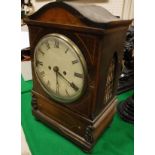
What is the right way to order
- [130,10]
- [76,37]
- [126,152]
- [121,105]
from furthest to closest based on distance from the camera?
[130,10]
[121,105]
[126,152]
[76,37]

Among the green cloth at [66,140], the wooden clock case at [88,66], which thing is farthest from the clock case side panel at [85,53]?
the green cloth at [66,140]

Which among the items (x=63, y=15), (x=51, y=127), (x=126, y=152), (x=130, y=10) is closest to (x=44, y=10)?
(x=63, y=15)

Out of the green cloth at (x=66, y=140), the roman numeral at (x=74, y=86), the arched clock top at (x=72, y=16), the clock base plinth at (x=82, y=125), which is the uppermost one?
the arched clock top at (x=72, y=16)

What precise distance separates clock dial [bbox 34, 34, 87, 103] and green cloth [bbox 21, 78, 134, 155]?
0.15 meters

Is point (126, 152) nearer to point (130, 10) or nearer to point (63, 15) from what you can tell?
point (63, 15)

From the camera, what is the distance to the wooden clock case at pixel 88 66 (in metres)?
0.50

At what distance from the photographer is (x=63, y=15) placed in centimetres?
53

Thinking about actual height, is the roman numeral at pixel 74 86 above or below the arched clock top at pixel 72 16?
below

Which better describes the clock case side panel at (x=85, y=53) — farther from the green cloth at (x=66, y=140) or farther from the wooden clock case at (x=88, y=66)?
the green cloth at (x=66, y=140)

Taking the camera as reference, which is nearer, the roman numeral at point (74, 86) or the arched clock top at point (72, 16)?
the arched clock top at point (72, 16)

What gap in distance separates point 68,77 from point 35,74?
6.7 inches

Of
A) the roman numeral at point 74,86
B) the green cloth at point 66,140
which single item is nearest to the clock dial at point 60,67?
the roman numeral at point 74,86

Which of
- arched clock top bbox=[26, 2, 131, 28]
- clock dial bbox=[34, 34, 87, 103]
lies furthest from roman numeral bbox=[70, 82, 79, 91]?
arched clock top bbox=[26, 2, 131, 28]

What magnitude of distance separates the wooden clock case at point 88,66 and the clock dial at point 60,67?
0.02m
